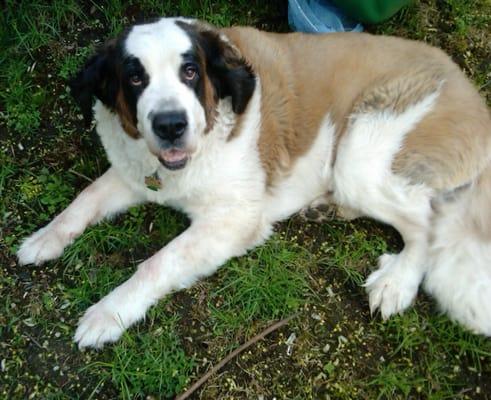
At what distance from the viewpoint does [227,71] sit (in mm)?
2984

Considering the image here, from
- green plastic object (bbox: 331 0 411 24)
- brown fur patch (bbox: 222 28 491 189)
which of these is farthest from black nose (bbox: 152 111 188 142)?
green plastic object (bbox: 331 0 411 24)

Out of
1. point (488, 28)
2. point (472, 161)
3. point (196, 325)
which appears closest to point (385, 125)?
point (472, 161)

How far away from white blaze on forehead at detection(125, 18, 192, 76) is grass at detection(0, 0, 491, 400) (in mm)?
1133

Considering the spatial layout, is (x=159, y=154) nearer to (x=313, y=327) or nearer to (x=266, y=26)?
(x=313, y=327)

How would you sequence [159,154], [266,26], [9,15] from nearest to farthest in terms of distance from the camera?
[159,154], [9,15], [266,26]

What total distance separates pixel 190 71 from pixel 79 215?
1181 mm

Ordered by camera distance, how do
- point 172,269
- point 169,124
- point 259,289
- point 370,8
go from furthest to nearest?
point 370,8, point 259,289, point 172,269, point 169,124

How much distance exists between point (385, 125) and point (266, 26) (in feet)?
5.19

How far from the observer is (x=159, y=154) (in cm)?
285

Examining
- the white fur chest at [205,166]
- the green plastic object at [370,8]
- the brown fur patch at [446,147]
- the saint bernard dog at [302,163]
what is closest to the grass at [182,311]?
the saint bernard dog at [302,163]

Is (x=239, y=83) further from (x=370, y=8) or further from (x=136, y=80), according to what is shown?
(x=370, y=8)

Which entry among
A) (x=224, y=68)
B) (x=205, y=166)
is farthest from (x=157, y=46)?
(x=205, y=166)

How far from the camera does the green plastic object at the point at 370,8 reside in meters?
4.02

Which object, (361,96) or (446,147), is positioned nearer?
(446,147)
